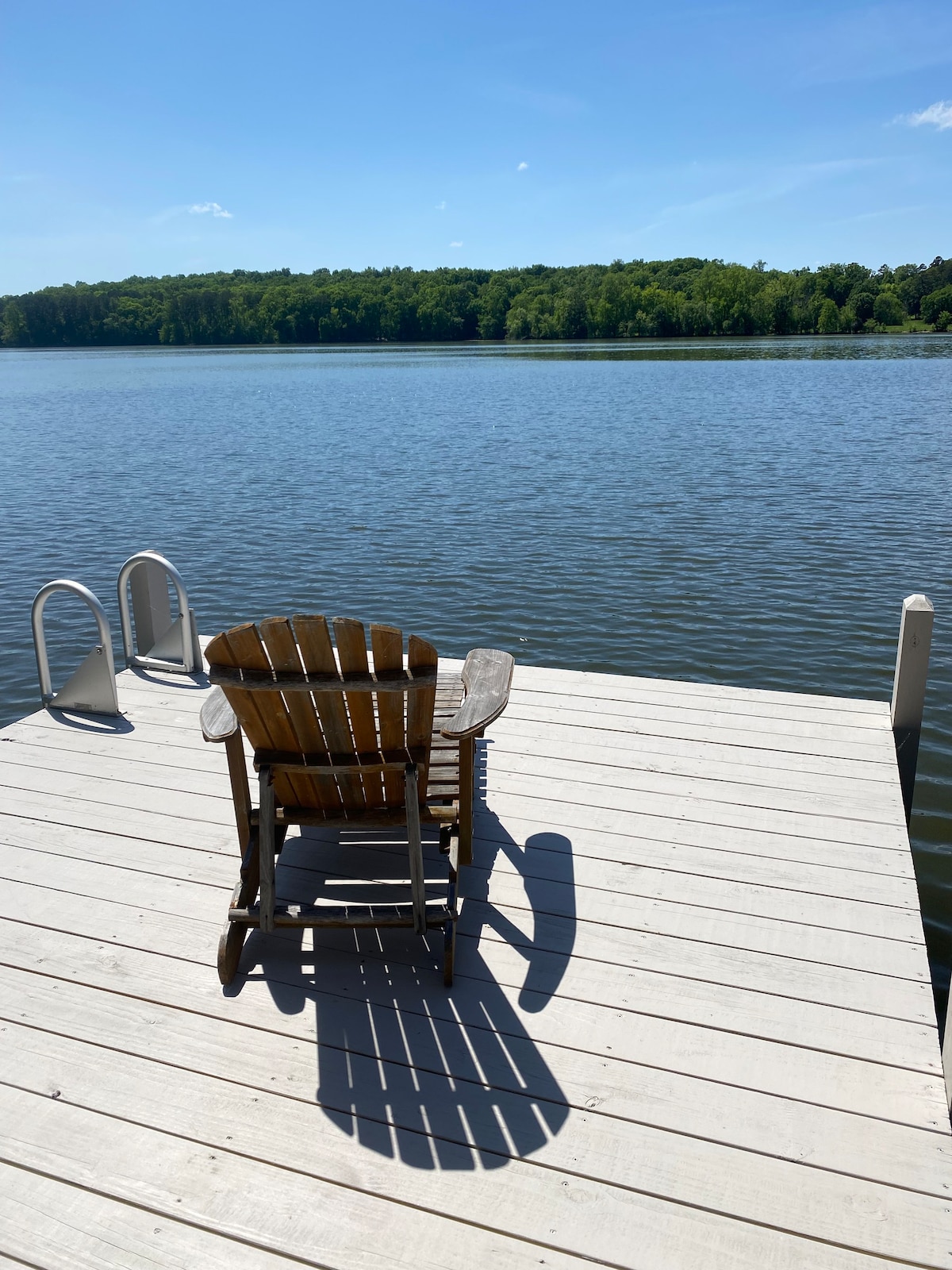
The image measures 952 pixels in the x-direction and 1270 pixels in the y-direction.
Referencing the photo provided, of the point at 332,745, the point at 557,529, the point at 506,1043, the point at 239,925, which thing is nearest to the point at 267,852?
the point at 239,925

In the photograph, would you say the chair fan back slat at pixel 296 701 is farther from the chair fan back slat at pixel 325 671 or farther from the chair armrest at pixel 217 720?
the chair armrest at pixel 217 720

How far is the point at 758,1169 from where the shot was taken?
6.86ft

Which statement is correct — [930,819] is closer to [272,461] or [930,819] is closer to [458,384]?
[272,461]

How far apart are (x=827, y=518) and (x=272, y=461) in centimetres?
1125

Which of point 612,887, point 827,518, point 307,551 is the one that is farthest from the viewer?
point 827,518

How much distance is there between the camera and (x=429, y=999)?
2.66 m

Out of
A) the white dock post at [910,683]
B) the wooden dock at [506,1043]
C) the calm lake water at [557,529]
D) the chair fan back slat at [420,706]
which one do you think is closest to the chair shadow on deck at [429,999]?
the wooden dock at [506,1043]

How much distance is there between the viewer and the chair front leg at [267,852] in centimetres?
271

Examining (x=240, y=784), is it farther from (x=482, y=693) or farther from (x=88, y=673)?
(x=88, y=673)

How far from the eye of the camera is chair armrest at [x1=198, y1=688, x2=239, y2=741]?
9.76 ft

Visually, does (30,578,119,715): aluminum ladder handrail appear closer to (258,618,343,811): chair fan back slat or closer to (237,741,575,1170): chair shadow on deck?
(237,741,575,1170): chair shadow on deck

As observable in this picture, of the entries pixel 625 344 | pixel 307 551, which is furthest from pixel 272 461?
pixel 625 344

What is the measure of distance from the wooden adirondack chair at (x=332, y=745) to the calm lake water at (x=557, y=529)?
266 centimetres

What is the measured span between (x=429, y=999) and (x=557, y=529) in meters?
10.4
